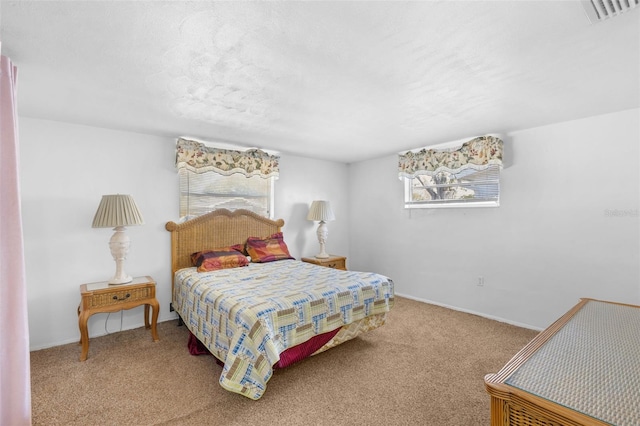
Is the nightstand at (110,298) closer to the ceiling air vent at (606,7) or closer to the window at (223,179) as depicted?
the window at (223,179)

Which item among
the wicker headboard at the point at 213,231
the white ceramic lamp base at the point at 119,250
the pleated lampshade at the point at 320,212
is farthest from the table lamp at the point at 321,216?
the white ceramic lamp base at the point at 119,250

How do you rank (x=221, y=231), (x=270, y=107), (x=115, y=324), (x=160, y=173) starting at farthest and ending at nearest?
(x=221, y=231) < (x=160, y=173) < (x=115, y=324) < (x=270, y=107)

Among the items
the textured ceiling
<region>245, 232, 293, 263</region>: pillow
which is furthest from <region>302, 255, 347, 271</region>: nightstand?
the textured ceiling

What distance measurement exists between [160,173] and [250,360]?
2.57 metres

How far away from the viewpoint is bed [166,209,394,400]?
1.97 m

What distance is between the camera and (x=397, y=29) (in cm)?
152

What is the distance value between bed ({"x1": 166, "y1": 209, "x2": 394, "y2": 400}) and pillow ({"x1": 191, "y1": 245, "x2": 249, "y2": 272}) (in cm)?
1

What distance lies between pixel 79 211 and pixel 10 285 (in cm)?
169

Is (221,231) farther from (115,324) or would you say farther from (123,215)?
(115,324)

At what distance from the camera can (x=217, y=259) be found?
11.2ft

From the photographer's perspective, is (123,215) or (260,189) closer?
(123,215)

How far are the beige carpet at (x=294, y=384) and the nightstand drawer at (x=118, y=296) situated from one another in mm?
465

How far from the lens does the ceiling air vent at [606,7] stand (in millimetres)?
1320

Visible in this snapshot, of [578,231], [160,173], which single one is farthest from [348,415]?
[160,173]
